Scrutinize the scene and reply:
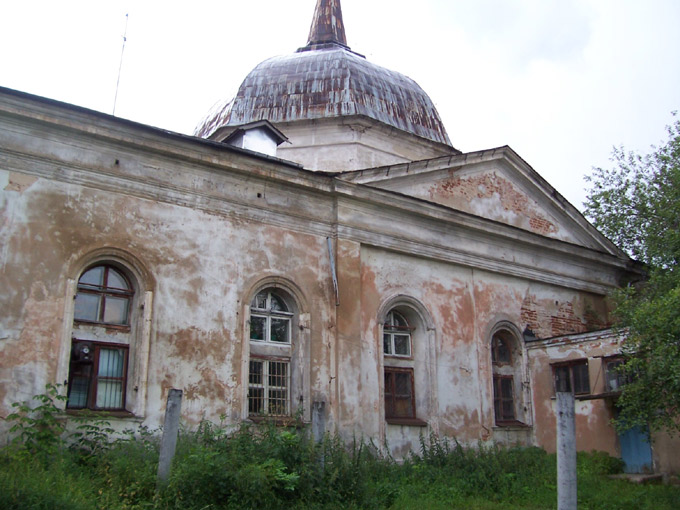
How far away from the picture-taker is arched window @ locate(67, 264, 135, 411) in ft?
34.9

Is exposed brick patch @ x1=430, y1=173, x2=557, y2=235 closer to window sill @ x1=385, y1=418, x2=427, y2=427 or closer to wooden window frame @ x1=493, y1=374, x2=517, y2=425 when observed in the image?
wooden window frame @ x1=493, y1=374, x2=517, y2=425

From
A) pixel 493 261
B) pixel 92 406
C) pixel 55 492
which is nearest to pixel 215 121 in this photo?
pixel 493 261

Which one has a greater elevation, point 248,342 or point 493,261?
point 493,261

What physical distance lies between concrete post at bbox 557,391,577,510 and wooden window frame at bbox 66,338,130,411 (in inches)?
251

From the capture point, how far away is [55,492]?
7465mm

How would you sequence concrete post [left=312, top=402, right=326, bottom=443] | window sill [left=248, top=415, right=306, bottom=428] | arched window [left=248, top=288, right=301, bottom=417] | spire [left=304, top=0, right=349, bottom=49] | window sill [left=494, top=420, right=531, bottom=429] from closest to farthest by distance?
concrete post [left=312, top=402, right=326, bottom=443] → window sill [left=248, top=415, right=306, bottom=428] → arched window [left=248, top=288, right=301, bottom=417] → window sill [left=494, top=420, right=531, bottom=429] → spire [left=304, top=0, right=349, bottom=49]

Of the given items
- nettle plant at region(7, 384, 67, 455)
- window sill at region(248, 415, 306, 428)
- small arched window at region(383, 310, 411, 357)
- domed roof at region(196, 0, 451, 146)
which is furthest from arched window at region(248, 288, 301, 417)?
domed roof at region(196, 0, 451, 146)

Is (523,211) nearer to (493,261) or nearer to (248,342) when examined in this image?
(493,261)

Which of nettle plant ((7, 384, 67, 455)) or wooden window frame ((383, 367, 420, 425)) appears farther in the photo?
wooden window frame ((383, 367, 420, 425))

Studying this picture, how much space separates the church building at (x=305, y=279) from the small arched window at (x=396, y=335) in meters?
0.04

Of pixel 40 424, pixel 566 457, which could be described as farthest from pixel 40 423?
pixel 566 457

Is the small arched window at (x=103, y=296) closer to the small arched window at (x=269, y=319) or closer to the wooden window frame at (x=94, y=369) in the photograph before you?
the wooden window frame at (x=94, y=369)

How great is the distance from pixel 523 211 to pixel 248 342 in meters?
7.85

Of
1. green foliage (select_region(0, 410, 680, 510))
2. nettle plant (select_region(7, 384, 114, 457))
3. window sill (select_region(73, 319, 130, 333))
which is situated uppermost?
window sill (select_region(73, 319, 130, 333))
